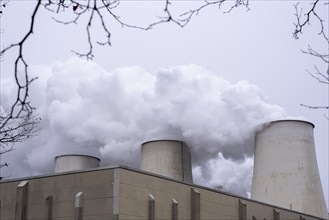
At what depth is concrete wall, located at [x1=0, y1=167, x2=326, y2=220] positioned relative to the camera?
1648 cm

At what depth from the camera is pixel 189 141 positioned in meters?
29.4

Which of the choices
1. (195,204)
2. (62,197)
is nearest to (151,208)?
(195,204)

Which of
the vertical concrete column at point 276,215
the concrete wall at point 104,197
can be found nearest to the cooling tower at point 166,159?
the vertical concrete column at point 276,215

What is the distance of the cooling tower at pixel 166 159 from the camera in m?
26.7

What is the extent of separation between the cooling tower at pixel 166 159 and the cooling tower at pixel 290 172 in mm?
3577

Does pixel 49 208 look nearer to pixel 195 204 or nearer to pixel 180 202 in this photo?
pixel 180 202

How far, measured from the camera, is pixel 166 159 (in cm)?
2702

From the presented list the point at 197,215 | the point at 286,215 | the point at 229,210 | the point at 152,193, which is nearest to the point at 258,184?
the point at 286,215

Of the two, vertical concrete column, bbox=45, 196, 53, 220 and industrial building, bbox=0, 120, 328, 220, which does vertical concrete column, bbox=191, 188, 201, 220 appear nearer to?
industrial building, bbox=0, 120, 328, 220

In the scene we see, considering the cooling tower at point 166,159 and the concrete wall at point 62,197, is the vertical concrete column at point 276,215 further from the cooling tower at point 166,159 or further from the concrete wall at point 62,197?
the concrete wall at point 62,197

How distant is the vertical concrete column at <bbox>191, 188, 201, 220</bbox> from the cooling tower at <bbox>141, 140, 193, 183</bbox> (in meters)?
7.21

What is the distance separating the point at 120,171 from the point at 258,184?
10.3 m

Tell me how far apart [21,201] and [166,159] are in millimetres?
10140

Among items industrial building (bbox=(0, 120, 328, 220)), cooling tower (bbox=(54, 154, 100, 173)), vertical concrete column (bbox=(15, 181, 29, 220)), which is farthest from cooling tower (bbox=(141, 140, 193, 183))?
vertical concrete column (bbox=(15, 181, 29, 220))
